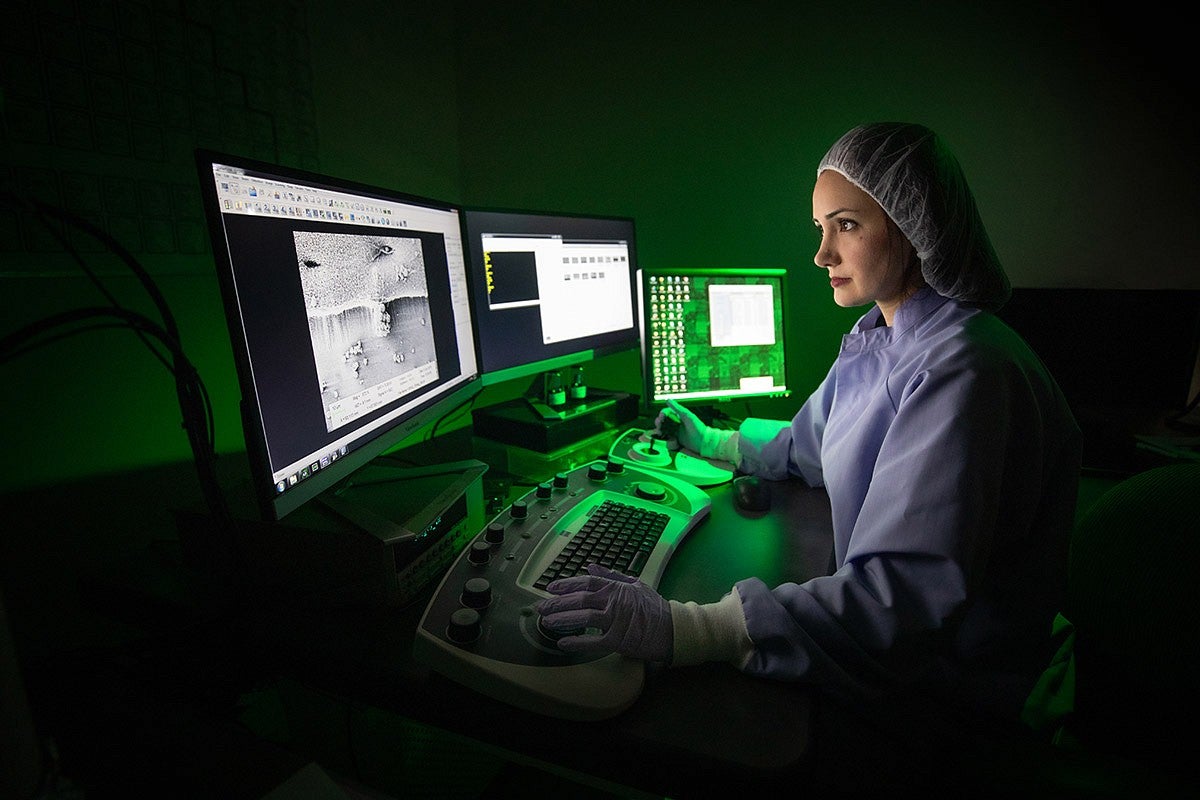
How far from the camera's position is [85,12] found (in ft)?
2.95

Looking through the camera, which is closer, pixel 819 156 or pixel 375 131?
pixel 375 131

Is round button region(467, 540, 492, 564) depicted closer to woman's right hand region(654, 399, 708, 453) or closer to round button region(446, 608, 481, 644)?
round button region(446, 608, 481, 644)

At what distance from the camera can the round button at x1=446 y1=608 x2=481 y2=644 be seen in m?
0.66

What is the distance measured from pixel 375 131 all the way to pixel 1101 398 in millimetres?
2110

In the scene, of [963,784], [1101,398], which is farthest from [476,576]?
[1101,398]

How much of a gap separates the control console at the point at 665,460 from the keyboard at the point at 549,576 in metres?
0.10

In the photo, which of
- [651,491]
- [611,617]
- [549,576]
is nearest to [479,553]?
[549,576]

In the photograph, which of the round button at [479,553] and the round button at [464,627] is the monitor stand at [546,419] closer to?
the round button at [479,553]

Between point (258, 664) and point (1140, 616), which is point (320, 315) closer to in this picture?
point (258, 664)

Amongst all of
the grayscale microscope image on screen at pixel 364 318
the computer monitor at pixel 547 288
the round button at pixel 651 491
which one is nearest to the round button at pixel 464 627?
the grayscale microscope image on screen at pixel 364 318

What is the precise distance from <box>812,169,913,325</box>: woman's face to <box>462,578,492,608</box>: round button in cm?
80

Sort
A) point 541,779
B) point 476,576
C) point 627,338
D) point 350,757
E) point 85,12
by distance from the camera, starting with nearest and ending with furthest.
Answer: point 476,576, point 85,12, point 350,757, point 541,779, point 627,338

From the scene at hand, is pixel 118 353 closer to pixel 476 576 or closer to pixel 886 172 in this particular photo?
pixel 476 576

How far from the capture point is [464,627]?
66 centimetres
